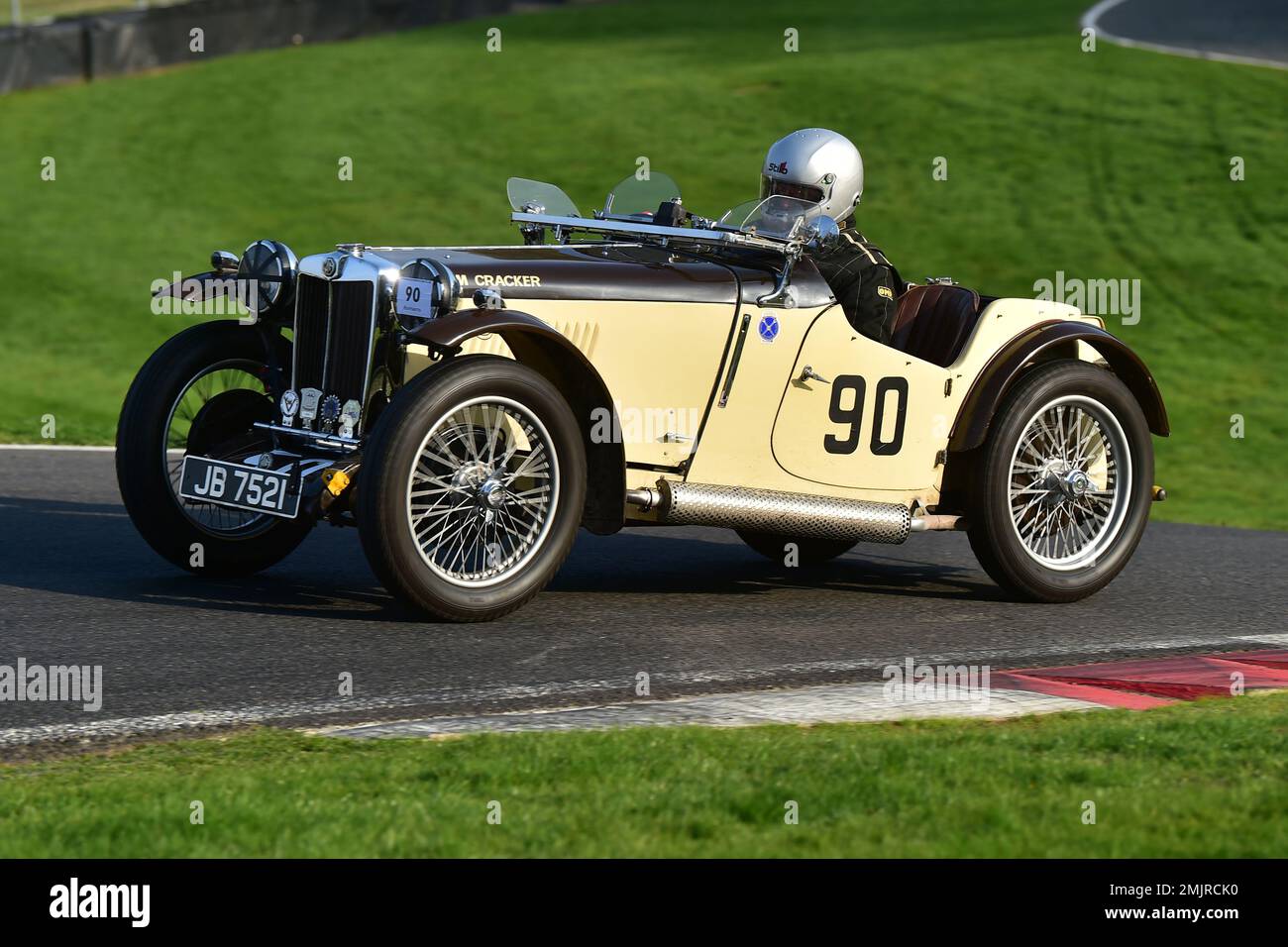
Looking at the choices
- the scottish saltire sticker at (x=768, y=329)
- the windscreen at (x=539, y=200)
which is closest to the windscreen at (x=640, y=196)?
the windscreen at (x=539, y=200)

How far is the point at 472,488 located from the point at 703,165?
53.1 feet

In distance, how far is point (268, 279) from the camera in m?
7.39

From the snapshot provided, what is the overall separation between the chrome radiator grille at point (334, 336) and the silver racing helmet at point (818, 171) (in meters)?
2.01

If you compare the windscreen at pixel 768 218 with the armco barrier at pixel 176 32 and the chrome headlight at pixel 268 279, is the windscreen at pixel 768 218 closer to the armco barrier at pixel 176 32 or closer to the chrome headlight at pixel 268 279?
the chrome headlight at pixel 268 279

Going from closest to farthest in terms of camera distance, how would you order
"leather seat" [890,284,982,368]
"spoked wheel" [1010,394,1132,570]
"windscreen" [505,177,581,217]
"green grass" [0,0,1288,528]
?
1. "spoked wheel" [1010,394,1132,570]
2. "leather seat" [890,284,982,368]
3. "windscreen" [505,177,581,217]
4. "green grass" [0,0,1288,528]

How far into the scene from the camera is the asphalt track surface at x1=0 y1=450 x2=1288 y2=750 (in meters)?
5.80

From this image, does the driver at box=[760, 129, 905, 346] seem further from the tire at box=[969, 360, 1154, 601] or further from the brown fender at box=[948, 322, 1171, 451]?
the tire at box=[969, 360, 1154, 601]

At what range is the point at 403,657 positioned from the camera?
6262 mm

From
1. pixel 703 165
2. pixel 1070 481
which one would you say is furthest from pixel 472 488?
pixel 703 165

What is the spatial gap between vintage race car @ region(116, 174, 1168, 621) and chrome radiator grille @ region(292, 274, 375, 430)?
11mm

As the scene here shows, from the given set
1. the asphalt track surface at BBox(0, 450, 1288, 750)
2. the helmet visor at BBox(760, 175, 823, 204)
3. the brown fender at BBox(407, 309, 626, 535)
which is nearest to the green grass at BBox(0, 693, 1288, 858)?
the asphalt track surface at BBox(0, 450, 1288, 750)

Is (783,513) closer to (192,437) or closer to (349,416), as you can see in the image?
(349,416)

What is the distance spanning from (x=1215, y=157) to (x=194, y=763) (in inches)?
766
